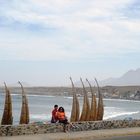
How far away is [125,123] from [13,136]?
6537 mm

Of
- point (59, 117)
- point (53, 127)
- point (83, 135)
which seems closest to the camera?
point (83, 135)

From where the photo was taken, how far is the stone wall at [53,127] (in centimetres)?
1888

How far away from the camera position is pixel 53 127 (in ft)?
66.3

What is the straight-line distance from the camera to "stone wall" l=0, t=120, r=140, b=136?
61.9 feet

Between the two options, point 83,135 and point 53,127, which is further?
point 53,127

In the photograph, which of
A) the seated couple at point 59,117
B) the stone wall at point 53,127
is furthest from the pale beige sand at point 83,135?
the seated couple at point 59,117

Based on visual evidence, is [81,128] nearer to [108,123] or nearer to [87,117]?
[108,123]

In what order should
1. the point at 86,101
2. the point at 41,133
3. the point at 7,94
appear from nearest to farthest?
the point at 41,133
the point at 7,94
the point at 86,101

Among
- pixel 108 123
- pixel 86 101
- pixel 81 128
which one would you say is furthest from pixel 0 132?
pixel 86 101

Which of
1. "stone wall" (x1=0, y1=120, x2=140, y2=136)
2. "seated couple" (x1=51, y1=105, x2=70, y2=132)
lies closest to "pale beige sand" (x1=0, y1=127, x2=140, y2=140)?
"stone wall" (x1=0, y1=120, x2=140, y2=136)

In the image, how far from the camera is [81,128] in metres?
21.2

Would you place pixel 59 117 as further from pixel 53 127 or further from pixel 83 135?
pixel 83 135

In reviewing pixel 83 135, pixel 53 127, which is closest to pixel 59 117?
pixel 53 127

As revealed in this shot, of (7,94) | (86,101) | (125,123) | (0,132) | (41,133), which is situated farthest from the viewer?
(86,101)
